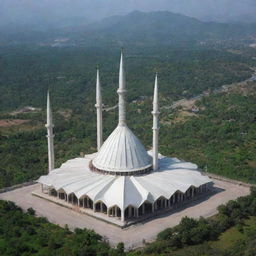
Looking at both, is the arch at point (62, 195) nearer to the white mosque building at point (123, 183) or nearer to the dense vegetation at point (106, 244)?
the white mosque building at point (123, 183)

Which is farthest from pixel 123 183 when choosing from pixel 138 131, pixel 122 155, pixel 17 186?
pixel 138 131

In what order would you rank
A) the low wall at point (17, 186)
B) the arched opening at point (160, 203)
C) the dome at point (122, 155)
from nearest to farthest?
the arched opening at point (160, 203) < the dome at point (122, 155) < the low wall at point (17, 186)

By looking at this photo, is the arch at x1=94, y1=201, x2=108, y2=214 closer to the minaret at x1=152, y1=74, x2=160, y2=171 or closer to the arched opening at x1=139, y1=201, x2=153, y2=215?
the arched opening at x1=139, y1=201, x2=153, y2=215

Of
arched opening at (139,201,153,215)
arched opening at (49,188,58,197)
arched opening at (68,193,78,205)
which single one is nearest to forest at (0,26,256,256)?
arched opening at (68,193,78,205)

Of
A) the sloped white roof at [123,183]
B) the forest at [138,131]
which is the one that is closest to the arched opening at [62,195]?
the sloped white roof at [123,183]

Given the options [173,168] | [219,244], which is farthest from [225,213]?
[173,168]

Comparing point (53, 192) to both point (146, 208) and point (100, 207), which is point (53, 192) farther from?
point (146, 208)

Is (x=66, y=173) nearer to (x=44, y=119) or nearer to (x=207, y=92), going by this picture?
(x=44, y=119)
